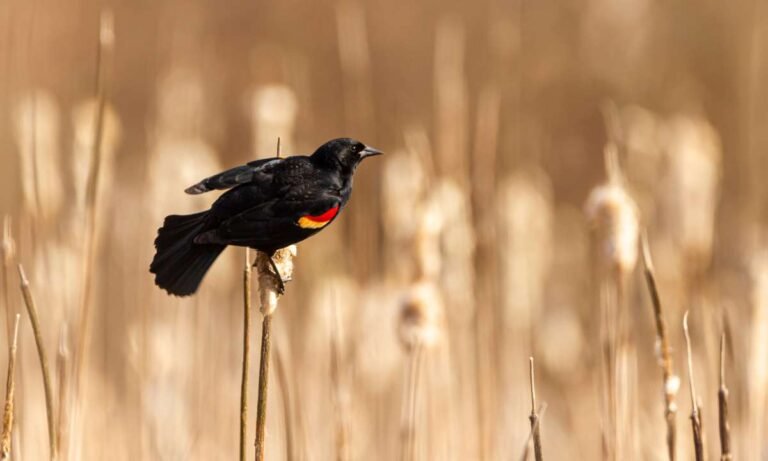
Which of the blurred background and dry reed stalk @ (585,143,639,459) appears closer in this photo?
dry reed stalk @ (585,143,639,459)

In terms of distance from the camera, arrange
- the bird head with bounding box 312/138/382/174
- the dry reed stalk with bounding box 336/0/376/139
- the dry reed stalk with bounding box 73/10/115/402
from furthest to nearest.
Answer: the dry reed stalk with bounding box 336/0/376/139, the dry reed stalk with bounding box 73/10/115/402, the bird head with bounding box 312/138/382/174

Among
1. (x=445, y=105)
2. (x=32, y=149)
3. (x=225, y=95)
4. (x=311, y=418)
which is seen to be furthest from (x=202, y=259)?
(x=225, y=95)

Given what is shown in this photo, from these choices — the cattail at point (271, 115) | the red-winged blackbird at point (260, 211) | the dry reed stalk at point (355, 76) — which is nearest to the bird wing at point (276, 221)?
the red-winged blackbird at point (260, 211)

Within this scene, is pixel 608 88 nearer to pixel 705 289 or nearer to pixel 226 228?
pixel 705 289

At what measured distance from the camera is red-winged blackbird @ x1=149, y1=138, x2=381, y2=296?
1.20 m

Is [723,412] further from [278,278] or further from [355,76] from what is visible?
[355,76]

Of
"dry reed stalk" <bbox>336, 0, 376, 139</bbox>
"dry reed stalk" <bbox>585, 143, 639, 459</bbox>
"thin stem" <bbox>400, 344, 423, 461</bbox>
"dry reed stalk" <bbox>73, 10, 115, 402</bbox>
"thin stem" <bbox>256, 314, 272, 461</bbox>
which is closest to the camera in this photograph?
"thin stem" <bbox>256, 314, 272, 461</bbox>

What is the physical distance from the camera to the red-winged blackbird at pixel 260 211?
120 cm

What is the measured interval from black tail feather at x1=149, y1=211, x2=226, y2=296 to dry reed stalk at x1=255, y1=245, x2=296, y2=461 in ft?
0.23

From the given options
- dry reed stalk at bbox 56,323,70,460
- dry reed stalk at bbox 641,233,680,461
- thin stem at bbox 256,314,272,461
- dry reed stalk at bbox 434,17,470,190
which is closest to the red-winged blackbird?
thin stem at bbox 256,314,272,461

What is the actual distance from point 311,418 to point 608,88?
10.5 feet

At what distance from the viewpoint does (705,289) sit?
2297mm

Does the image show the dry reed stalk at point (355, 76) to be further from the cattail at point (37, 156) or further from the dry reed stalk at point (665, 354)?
the dry reed stalk at point (665, 354)

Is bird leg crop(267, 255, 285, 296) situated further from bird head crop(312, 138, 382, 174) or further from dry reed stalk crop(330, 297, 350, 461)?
dry reed stalk crop(330, 297, 350, 461)
